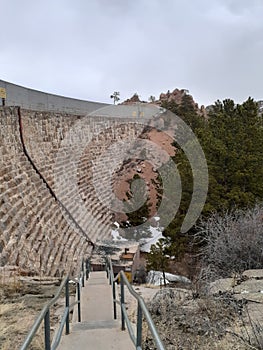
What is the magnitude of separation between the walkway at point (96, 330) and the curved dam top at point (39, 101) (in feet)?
34.2

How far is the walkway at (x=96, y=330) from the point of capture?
344 cm

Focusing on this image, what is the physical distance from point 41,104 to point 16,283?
1305 cm

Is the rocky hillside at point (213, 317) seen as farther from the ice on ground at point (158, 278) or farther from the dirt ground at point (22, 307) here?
the ice on ground at point (158, 278)

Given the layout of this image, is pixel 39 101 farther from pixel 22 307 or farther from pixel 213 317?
pixel 213 317

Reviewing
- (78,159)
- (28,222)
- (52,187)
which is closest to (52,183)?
(52,187)

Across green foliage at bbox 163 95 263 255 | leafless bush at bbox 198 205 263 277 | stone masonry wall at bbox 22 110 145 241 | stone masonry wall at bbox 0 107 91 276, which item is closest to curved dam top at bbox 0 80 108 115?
stone masonry wall at bbox 22 110 145 241

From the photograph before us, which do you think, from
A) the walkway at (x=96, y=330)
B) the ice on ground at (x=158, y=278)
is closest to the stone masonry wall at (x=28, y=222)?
the ice on ground at (x=158, y=278)

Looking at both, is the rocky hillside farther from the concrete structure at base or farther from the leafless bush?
the concrete structure at base

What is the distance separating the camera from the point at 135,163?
24469 millimetres

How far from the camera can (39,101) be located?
57.0 ft

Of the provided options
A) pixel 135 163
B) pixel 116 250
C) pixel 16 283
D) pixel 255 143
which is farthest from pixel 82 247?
pixel 135 163

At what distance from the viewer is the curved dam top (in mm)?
14391

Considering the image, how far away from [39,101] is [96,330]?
48.9 ft

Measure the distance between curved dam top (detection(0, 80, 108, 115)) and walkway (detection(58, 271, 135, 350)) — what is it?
10.4m
